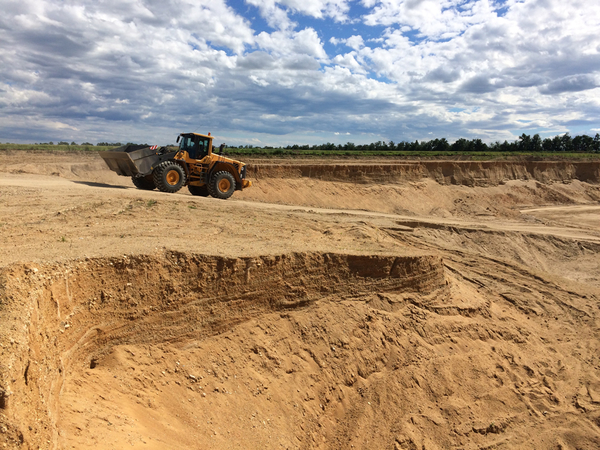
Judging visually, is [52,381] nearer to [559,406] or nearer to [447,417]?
[447,417]

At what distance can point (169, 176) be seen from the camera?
15.1m

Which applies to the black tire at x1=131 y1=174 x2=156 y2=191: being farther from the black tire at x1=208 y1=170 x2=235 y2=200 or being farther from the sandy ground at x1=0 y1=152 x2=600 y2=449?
the sandy ground at x1=0 y1=152 x2=600 y2=449

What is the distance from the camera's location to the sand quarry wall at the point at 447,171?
87.4ft

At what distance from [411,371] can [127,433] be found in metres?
5.67

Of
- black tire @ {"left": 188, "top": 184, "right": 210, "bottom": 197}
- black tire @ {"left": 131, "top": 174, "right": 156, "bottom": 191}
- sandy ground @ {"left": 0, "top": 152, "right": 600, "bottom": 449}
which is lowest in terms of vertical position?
sandy ground @ {"left": 0, "top": 152, "right": 600, "bottom": 449}

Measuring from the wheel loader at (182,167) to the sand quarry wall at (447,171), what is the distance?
817 cm

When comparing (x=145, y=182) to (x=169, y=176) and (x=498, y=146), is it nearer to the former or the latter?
(x=169, y=176)

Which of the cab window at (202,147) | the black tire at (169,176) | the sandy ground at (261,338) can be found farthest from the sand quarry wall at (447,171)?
the sandy ground at (261,338)

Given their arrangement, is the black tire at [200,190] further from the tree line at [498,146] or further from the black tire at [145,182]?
the tree line at [498,146]

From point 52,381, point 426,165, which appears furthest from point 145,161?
point 426,165

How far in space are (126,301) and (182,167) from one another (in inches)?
414

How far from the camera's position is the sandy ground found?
4.95 meters

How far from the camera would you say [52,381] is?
4594mm

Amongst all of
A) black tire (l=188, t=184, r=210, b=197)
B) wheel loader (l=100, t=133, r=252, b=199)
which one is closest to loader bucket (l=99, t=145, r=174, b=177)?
wheel loader (l=100, t=133, r=252, b=199)
